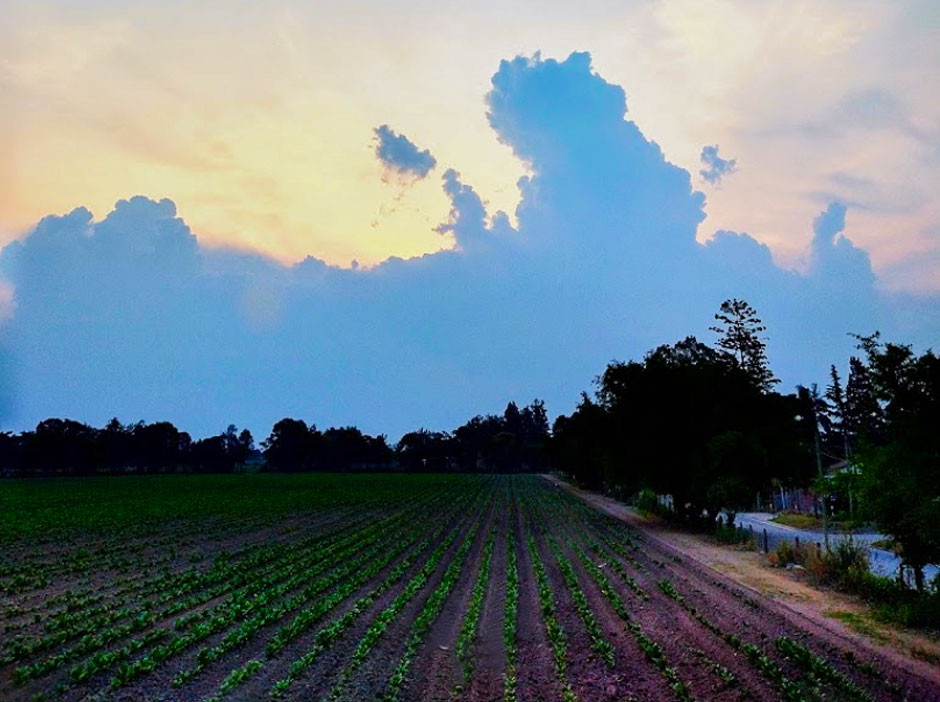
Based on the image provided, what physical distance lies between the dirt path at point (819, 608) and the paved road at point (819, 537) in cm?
232

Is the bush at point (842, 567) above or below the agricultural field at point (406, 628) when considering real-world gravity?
above

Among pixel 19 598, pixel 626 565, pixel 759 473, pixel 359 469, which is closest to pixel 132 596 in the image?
pixel 19 598

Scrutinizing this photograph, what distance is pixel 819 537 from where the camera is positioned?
34531mm

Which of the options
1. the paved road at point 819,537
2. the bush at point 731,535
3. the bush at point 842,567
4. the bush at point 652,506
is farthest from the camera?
the bush at point 652,506

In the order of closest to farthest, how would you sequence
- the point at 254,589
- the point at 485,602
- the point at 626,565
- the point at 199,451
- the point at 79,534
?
the point at 485,602
the point at 254,589
the point at 626,565
the point at 79,534
the point at 199,451

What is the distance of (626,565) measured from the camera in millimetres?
23688

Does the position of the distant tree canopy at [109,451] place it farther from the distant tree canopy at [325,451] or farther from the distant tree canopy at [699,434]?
the distant tree canopy at [699,434]

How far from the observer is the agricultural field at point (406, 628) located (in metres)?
10.9

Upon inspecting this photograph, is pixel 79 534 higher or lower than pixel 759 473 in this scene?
lower

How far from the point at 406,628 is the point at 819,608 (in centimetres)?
999

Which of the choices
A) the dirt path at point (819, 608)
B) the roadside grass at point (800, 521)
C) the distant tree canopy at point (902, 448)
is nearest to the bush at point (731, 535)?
the dirt path at point (819, 608)

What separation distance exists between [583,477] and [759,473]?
5496 centimetres

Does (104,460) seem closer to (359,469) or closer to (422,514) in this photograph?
(359,469)

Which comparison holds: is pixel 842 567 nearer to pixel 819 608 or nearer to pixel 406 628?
pixel 819 608
